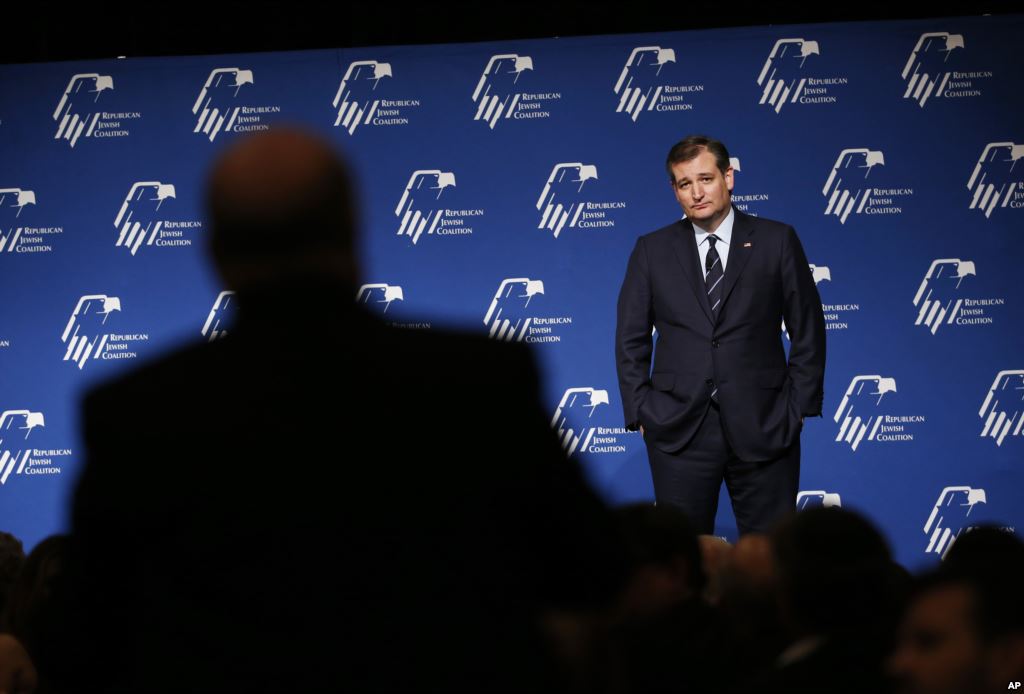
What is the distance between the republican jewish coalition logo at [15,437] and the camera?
19.7ft

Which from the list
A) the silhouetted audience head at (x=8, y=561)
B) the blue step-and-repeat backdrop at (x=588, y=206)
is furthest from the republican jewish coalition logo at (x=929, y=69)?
the silhouetted audience head at (x=8, y=561)

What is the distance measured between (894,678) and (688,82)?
4.78 meters

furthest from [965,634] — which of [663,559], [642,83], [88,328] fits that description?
[88,328]

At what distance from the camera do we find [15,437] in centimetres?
602

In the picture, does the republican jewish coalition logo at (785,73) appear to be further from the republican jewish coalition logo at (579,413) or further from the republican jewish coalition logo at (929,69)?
the republican jewish coalition logo at (579,413)

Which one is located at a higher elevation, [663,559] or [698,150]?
[698,150]

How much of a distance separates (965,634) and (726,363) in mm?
2613

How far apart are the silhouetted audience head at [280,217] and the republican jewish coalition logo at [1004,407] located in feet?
17.7

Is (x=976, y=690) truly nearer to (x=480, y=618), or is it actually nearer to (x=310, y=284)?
(x=480, y=618)

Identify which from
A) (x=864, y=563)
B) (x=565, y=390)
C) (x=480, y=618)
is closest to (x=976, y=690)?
(x=864, y=563)

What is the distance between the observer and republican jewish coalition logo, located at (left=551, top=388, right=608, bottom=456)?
5.92m

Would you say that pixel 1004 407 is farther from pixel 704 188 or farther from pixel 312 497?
pixel 312 497

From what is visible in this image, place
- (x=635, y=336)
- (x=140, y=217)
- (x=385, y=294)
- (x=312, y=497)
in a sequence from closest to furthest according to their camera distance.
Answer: (x=312, y=497) < (x=635, y=336) < (x=385, y=294) < (x=140, y=217)

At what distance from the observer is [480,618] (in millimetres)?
1079
